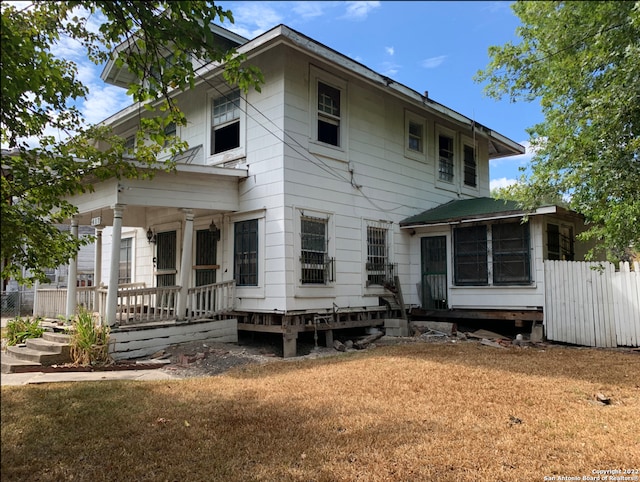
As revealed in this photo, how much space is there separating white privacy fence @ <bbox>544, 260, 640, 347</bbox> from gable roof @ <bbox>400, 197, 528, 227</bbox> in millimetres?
1515

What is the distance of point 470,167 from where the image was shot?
50.3 feet

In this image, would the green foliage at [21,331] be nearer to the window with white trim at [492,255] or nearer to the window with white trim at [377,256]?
the window with white trim at [377,256]

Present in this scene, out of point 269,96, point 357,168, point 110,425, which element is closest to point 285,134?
point 269,96

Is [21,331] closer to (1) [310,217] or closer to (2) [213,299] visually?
(2) [213,299]

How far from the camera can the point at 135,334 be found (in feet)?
28.0

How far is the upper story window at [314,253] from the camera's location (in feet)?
32.1

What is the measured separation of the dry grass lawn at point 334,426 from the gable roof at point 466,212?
4614 millimetres

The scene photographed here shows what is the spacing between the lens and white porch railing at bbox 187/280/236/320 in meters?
9.77

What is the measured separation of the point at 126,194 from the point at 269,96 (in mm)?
3598

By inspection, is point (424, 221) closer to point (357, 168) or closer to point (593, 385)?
point (357, 168)

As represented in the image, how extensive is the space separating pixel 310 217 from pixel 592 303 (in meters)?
6.17

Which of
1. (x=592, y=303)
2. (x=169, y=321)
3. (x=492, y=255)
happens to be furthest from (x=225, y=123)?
(x=592, y=303)

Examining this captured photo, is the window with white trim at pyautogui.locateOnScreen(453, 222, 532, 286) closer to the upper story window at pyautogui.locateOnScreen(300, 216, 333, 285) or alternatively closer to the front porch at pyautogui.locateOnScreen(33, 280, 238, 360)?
the upper story window at pyautogui.locateOnScreen(300, 216, 333, 285)

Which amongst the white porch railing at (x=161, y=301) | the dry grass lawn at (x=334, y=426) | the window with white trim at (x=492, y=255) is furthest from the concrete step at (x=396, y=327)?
the dry grass lawn at (x=334, y=426)
